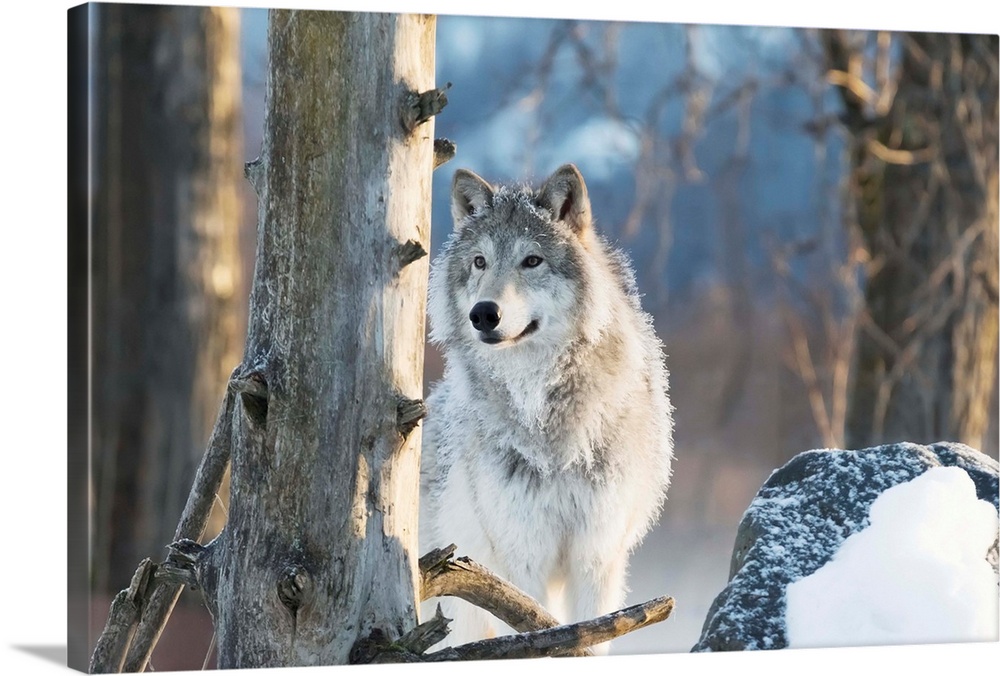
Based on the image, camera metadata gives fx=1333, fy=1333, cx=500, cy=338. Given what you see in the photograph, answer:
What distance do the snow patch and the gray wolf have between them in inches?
32.5

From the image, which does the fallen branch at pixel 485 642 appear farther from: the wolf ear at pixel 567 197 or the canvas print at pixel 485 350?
the wolf ear at pixel 567 197

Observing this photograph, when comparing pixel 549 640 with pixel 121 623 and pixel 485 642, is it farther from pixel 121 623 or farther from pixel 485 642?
pixel 121 623

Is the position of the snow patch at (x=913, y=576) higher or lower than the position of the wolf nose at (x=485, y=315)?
lower

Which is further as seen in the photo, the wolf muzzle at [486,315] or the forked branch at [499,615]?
the wolf muzzle at [486,315]

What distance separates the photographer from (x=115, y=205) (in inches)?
171

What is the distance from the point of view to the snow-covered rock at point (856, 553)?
5113 millimetres

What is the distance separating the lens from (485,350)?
501cm

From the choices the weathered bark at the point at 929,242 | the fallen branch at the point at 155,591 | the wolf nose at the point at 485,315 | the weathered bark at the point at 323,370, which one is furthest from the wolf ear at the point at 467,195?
the weathered bark at the point at 929,242

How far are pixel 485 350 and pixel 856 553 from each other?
66.8 inches

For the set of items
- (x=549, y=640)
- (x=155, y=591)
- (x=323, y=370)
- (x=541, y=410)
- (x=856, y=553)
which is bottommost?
(x=549, y=640)

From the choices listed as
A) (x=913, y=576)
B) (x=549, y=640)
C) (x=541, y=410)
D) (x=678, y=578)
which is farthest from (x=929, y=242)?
(x=549, y=640)

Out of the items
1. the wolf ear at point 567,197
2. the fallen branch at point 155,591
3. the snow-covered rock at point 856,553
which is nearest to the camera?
the fallen branch at point 155,591

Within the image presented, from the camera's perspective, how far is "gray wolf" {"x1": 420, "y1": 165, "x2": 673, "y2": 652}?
4.91 meters

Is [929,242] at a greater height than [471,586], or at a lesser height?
greater
